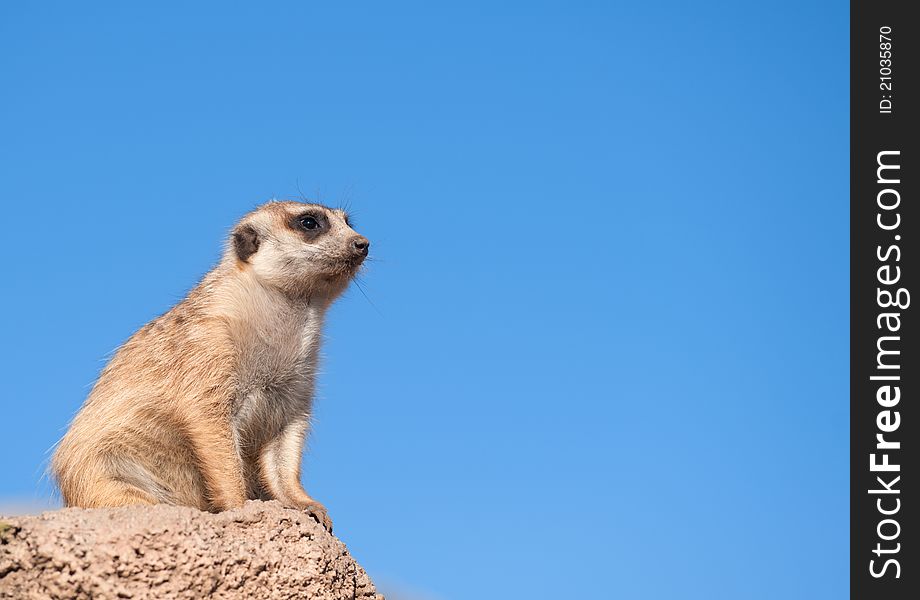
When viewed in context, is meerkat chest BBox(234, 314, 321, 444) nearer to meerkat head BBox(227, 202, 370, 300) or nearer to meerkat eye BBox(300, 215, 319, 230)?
meerkat head BBox(227, 202, 370, 300)

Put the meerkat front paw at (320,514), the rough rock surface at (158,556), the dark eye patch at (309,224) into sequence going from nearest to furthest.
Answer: the rough rock surface at (158,556)
the meerkat front paw at (320,514)
the dark eye patch at (309,224)

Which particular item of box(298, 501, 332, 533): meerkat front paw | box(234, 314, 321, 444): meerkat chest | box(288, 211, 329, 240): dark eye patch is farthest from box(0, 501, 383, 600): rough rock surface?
box(288, 211, 329, 240): dark eye patch

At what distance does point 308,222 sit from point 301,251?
0.26 m

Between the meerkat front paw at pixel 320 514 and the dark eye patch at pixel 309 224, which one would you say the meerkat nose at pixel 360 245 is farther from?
the meerkat front paw at pixel 320 514

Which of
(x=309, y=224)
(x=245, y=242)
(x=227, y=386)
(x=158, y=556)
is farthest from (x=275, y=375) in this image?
(x=158, y=556)

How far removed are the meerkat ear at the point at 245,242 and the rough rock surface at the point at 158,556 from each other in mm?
2236

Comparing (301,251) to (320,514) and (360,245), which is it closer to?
(360,245)

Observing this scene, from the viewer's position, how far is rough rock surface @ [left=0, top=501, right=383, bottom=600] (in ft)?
17.4

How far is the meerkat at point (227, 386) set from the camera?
6672 mm

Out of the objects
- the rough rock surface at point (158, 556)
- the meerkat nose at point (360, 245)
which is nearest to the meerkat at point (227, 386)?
the meerkat nose at point (360, 245)
